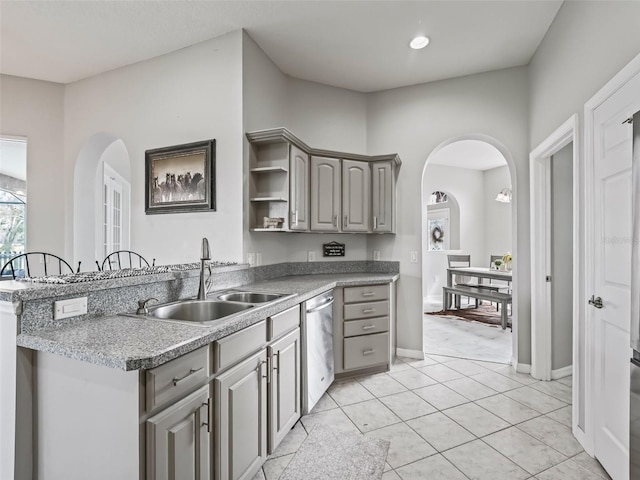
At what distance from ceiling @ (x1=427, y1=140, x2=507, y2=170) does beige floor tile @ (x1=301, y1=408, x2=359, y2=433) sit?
181 inches

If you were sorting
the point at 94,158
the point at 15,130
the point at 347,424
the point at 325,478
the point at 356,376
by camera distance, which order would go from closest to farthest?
1. the point at 325,478
2. the point at 347,424
3. the point at 356,376
4. the point at 15,130
5. the point at 94,158

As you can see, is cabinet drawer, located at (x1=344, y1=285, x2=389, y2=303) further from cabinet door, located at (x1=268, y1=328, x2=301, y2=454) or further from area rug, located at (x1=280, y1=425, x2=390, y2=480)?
area rug, located at (x1=280, y1=425, x2=390, y2=480)

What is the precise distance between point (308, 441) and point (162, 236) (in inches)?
82.6

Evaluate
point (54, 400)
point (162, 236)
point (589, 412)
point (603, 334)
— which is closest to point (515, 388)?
point (589, 412)

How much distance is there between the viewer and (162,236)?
9.79 feet

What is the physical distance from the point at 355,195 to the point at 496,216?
493 cm

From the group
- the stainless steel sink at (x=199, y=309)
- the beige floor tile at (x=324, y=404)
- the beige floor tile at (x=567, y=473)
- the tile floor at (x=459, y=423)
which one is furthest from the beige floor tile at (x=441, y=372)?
the stainless steel sink at (x=199, y=309)

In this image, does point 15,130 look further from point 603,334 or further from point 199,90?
point 603,334

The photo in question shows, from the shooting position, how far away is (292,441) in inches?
81.3

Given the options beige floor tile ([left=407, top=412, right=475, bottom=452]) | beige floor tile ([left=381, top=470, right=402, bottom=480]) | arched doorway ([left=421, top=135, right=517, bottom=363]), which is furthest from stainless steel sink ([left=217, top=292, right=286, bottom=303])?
arched doorway ([left=421, top=135, right=517, bottom=363])

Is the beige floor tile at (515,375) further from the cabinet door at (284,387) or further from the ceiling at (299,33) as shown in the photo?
the ceiling at (299,33)

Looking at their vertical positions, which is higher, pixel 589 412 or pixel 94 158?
pixel 94 158

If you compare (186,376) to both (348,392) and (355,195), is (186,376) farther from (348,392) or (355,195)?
(355,195)

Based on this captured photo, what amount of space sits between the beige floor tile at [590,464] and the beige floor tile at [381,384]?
119 cm
